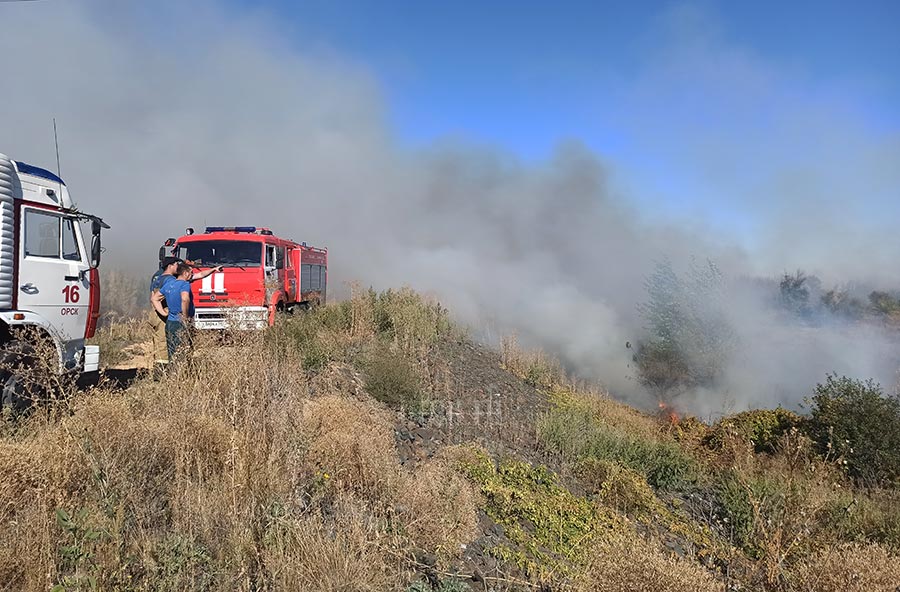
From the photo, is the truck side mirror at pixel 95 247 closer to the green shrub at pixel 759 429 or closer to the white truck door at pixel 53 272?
the white truck door at pixel 53 272

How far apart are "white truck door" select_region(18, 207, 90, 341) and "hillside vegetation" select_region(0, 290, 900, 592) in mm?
2067

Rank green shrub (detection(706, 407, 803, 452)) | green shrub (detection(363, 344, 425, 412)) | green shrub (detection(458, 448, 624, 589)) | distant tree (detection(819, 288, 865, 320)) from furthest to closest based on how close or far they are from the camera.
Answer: distant tree (detection(819, 288, 865, 320)) < green shrub (detection(706, 407, 803, 452)) < green shrub (detection(363, 344, 425, 412)) < green shrub (detection(458, 448, 624, 589))

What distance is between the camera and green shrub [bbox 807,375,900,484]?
838 cm

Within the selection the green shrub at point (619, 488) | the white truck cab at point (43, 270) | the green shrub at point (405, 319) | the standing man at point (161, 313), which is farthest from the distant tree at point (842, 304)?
the white truck cab at point (43, 270)

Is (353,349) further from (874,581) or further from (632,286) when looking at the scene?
(632,286)

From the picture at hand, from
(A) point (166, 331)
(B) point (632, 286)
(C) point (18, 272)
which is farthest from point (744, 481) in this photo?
(B) point (632, 286)

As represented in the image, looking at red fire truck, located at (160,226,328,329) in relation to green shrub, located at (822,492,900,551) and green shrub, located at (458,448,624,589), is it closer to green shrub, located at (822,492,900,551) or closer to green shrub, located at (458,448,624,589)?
green shrub, located at (458,448,624,589)

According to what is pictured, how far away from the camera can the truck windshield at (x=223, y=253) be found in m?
11.6

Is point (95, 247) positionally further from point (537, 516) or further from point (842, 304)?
point (842, 304)

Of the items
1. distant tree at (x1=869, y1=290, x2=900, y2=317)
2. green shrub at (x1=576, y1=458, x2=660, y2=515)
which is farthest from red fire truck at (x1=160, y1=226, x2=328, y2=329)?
distant tree at (x1=869, y1=290, x2=900, y2=317)

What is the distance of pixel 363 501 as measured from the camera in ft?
12.0

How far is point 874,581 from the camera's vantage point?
3.16 meters

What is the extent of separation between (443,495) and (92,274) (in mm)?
6341

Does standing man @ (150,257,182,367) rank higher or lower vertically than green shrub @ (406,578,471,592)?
higher
